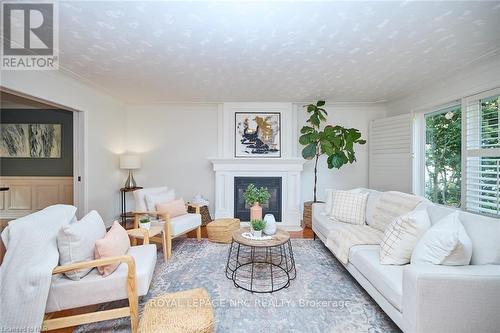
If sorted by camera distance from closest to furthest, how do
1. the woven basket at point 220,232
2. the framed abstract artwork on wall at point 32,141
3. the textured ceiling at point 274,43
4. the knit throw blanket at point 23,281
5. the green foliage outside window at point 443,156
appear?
the knit throw blanket at point 23,281
the textured ceiling at point 274,43
the green foliage outside window at point 443,156
the woven basket at point 220,232
the framed abstract artwork on wall at point 32,141

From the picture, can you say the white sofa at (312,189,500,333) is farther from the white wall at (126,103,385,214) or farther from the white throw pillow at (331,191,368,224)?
the white wall at (126,103,385,214)

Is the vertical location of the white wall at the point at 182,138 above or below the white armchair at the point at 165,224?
above

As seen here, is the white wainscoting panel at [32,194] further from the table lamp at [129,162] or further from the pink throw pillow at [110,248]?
the pink throw pillow at [110,248]

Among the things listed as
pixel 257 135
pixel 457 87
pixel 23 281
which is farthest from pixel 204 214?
pixel 457 87

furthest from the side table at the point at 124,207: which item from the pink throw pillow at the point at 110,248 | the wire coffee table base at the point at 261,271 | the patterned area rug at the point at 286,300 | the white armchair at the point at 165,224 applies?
the pink throw pillow at the point at 110,248

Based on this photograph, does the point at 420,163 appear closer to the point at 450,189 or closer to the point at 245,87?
the point at 450,189

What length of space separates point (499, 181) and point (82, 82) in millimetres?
5554

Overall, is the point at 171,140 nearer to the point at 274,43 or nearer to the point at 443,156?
the point at 274,43

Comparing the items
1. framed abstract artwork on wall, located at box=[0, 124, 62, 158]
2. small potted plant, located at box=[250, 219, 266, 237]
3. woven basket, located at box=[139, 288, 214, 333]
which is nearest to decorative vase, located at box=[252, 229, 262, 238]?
small potted plant, located at box=[250, 219, 266, 237]

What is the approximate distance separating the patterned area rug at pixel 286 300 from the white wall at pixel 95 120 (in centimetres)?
195

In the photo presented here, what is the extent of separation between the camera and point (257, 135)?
4.58 m

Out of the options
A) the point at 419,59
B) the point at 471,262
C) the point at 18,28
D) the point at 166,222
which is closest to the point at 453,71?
the point at 419,59

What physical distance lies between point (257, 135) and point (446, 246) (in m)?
3.50

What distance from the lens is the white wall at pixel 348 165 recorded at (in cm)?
469
